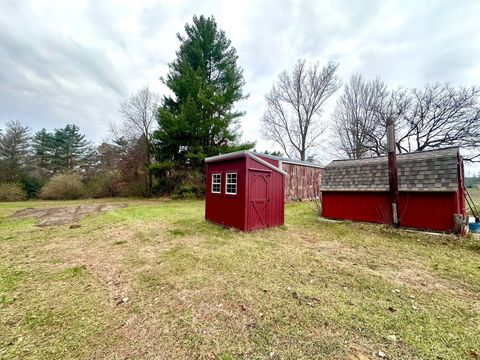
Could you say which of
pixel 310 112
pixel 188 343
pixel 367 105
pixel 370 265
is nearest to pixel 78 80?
pixel 188 343

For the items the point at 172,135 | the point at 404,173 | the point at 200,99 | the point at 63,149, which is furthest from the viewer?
the point at 63,149

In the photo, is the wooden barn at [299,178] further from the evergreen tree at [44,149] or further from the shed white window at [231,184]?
the evergreen tree at [44,149]

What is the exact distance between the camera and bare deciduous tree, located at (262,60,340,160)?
73.7 feet

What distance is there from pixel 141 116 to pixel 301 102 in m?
18.0

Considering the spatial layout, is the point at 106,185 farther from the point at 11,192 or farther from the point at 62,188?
the point at 11,192

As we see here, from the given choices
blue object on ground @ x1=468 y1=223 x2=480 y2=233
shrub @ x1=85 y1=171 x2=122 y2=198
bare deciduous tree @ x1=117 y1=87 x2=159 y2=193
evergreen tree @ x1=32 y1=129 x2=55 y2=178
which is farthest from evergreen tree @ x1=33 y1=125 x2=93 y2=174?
blue object on ground @ x1=468 y1=223 x2=480 y2=233

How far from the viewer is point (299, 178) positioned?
15.9 m

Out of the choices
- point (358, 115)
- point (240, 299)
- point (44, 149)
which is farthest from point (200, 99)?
point (44, 149)

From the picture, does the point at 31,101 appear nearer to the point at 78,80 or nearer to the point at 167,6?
the point at 78,80

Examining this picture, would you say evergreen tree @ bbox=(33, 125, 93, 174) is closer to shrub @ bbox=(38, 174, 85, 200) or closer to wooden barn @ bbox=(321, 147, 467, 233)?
shrub @ bbox=(38, 174, 85, 200)

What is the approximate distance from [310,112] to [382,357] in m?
24.4

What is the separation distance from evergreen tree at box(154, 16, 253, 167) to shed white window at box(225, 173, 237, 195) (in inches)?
379

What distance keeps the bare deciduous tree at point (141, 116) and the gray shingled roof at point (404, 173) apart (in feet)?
57.0

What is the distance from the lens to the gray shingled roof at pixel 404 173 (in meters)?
6.00
